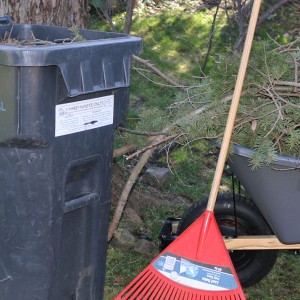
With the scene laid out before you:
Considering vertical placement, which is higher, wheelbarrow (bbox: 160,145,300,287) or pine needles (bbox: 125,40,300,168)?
pine needles (bbox: 125,40,300,168)

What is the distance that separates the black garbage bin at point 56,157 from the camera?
272 cm

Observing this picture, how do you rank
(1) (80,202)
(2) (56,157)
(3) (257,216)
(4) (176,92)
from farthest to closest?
1. (4) (176,92)
2. (3) (257,216)
3. (1) (80,202)
4. (2) (56,157)

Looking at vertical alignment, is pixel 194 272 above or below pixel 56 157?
below

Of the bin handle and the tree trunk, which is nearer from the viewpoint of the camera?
the bin handle

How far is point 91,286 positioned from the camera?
3316mm

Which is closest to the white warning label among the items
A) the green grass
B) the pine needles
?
the pine needles

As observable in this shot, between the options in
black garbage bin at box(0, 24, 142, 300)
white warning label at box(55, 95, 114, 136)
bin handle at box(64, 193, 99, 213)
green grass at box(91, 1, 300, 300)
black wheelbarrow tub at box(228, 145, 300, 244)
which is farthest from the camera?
green grass at box(91, 1, 300, 300)

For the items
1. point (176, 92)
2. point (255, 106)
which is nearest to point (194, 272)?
point (255, 106)

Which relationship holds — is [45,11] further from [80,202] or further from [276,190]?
[276,190]

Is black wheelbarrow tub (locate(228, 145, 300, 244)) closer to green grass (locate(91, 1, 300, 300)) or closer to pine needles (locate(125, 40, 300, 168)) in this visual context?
pine needles (locate(125, 40, 300, 168))

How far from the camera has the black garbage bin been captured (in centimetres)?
272

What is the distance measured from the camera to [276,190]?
3287 millimetres

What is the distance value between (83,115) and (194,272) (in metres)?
0.91

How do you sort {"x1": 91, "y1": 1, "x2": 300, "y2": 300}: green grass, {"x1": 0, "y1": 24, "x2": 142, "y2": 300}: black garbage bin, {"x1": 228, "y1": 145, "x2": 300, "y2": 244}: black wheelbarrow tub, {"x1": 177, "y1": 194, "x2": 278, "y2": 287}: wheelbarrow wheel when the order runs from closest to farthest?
1. {"x1": 0, "y1": 24, "x2": 142, "y2": 300}: black garbage bin
2. {"x1": 228, "y1": 145, "x2": 300, "y2": 244}: black wheelbarrow tub
3. {"x1": 177, "y1": 194, "x2": 278, "y2": 287}: wheelbarrow wheel
4. {"x1": 91, "y1": 1, "x2": 300, "y2": 300}: green grass
